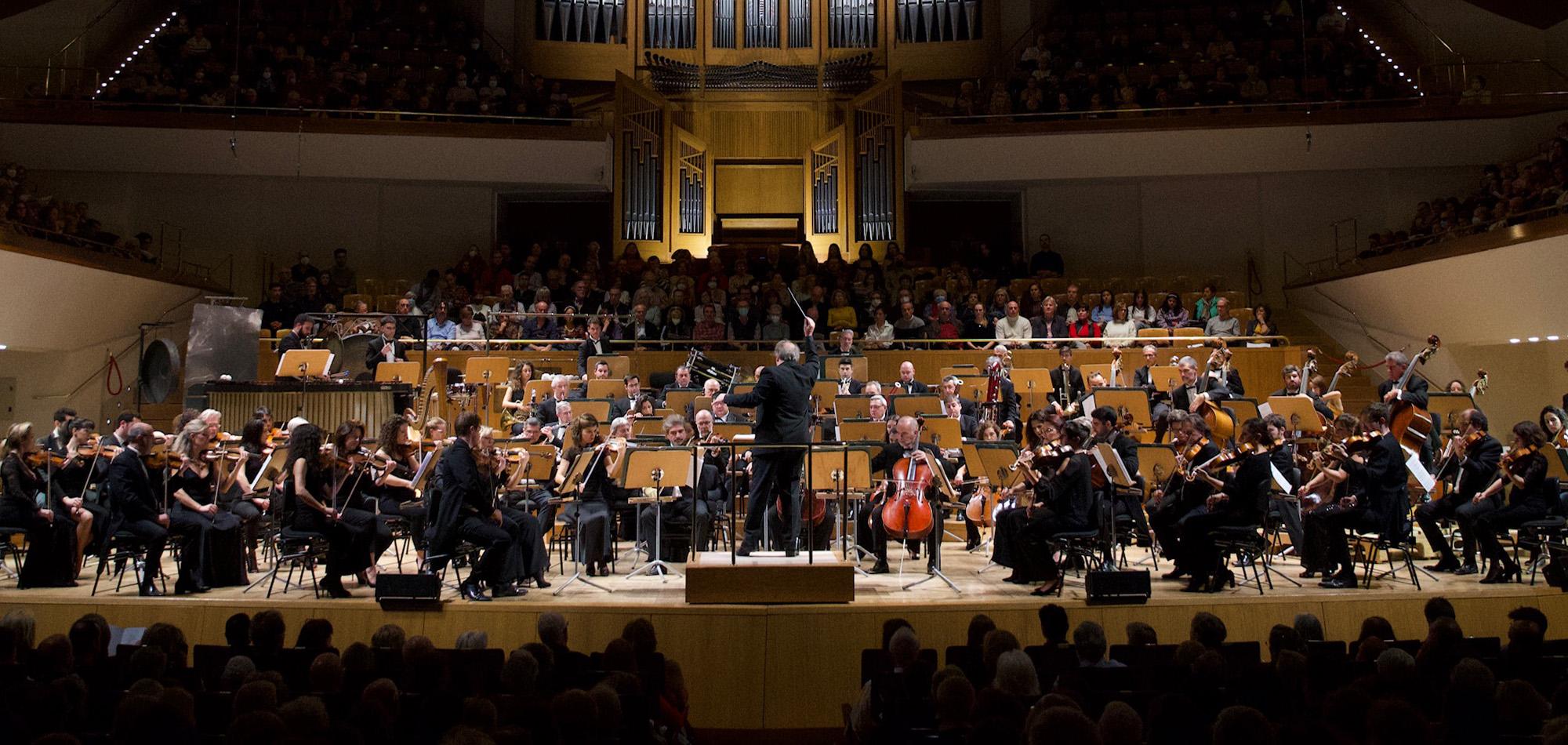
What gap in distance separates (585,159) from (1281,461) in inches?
424

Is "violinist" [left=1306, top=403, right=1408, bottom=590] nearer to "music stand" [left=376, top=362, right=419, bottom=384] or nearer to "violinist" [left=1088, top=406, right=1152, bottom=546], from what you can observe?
"violinist" [left=1088, top=406, right=1152, bottom=546]

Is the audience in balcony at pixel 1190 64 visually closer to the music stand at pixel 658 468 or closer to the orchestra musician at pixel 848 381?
the orchestra musician at pixel 848 381

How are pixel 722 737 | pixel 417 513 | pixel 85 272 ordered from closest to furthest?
pixel 722 737
pixel 417 513
pixel 85 272

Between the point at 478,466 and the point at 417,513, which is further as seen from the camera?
the point at 417,513

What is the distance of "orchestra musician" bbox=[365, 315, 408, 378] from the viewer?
37.8 ft

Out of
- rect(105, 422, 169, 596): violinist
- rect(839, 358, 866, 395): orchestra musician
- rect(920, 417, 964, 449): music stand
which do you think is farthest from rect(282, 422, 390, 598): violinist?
rect(839, 358, 866, 395): orchestra musician

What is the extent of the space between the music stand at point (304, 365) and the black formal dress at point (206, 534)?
126 inches

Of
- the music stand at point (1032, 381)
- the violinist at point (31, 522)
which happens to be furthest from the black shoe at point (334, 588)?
the music stand at point (1032, 381)

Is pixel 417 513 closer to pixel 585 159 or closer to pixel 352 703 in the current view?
pixel 352 703

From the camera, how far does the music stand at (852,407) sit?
9.36 meters

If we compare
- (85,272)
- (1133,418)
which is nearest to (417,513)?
(1133,418)

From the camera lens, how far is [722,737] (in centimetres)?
621

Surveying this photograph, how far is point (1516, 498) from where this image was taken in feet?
24.3

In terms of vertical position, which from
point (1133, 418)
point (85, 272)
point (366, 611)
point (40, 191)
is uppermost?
point (40, 191)
